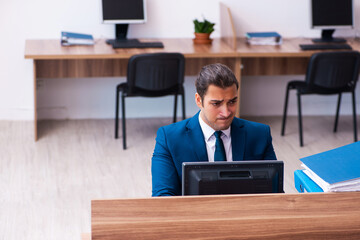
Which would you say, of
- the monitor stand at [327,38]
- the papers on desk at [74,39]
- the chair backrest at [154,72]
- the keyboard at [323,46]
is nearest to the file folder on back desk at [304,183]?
the chair backrest at [154,72]

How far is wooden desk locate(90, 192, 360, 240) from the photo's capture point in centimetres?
148

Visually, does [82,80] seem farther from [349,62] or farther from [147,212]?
[147,212]

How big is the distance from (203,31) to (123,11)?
0.68 metres

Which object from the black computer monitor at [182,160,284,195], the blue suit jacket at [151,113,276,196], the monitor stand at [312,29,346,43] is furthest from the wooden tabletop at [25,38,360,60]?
the black computer monitor at [182,160,284,195]

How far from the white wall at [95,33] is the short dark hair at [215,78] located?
298 cm

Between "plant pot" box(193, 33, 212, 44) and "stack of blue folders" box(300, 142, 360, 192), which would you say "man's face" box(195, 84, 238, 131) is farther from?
"plant pot" box(193, 33, 212, 44)

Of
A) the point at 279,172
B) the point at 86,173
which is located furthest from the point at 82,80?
the point at 279,172

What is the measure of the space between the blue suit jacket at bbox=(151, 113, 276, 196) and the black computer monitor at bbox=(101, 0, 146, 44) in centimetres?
266

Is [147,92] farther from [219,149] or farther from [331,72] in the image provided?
[219,149]

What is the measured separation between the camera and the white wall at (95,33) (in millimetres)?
4691

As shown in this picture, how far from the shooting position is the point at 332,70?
4.24 m

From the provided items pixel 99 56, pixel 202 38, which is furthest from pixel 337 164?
pixel 202 38

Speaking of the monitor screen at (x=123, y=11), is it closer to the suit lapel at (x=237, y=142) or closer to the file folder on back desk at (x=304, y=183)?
the suit lapel at (x=237, y=142)

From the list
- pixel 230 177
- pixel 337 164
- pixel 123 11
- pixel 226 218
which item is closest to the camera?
pixel 226 218
